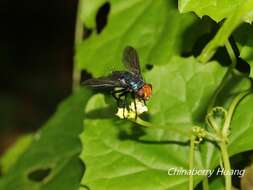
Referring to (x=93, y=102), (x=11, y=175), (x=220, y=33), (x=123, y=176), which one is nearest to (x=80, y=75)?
(x=11, y=175)

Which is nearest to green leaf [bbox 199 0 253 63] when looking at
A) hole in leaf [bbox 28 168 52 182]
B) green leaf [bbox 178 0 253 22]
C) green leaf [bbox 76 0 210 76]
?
green leaf [bbox 178 0 253 22]

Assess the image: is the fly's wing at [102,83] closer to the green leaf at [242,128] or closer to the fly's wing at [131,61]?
the fly's wing at [131,61]

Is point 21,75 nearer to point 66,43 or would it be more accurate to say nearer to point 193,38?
point 66,43

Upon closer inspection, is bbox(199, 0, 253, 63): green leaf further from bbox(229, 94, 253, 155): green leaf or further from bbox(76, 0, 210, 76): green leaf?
bbox(76, 0, 210, 76): green leaf

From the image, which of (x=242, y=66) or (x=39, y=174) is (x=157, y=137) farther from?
(x=39, y=174)

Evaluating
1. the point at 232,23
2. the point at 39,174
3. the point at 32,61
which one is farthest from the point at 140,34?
the point at 32,61
